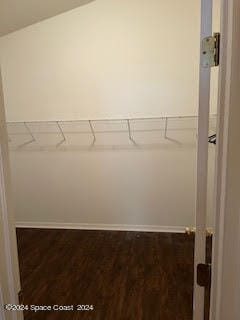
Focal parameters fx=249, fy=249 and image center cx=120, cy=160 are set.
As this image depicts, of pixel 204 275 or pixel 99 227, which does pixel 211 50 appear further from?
pixel 99 227

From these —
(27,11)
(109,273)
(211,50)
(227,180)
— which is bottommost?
(109,273)

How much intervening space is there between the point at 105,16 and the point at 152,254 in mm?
2590

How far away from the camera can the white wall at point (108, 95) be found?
107 inches

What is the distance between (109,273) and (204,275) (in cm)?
149

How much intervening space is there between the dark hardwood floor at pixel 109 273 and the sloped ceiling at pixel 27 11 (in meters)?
2.30

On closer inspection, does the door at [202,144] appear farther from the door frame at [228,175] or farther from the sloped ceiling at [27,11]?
the sloped ceiling at [27,11]

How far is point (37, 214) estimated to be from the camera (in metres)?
3.20

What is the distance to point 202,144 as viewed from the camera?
33.3 inches

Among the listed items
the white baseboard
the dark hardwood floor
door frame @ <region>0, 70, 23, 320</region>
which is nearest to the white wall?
the white baseboard

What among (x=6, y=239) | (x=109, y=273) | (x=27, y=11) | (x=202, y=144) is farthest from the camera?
(x=27, y=11)

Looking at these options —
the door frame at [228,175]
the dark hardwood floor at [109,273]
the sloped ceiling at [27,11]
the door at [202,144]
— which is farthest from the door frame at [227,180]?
the sloped ceiling at [27,11]

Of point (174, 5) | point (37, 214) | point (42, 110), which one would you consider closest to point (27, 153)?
point (42, 110)

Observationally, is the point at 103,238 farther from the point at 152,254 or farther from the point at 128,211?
the point at 152,254

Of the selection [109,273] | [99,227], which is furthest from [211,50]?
[99,227]
